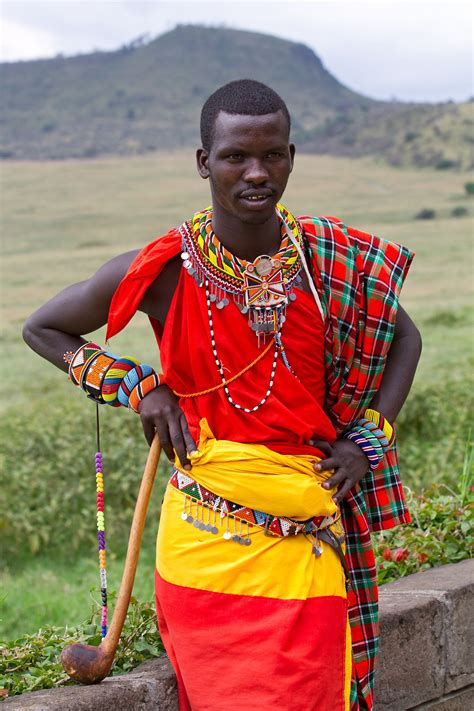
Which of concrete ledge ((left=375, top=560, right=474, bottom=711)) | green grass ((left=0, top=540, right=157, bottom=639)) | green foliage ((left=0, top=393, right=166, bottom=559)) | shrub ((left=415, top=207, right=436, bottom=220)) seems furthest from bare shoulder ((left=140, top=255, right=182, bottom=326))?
shrub ((left=415, top=207, right=436, bottom=220))

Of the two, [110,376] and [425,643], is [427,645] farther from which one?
[110,376]

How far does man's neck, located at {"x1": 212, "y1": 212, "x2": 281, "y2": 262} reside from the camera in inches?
96.5

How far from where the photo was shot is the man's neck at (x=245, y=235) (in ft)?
8.04

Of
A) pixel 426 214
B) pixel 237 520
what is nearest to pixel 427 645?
pixel 237 520

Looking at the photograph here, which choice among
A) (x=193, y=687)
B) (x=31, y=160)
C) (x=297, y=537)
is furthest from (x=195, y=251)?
(x=31, y=160)

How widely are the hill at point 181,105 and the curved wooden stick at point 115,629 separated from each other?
28.6 m

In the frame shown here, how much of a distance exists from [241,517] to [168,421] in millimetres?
301

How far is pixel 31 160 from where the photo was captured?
33.3 meters

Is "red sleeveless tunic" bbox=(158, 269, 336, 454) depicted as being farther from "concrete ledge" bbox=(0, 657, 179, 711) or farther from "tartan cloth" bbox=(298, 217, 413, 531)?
"concrete ledge" bbox=(0, 657, 179, 711)

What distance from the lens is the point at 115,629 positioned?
99.3 inches

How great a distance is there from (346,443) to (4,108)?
4457 cm

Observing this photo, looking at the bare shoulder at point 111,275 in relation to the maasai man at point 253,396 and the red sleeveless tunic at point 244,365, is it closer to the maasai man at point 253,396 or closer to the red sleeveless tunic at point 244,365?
the maasai man at point 253,396

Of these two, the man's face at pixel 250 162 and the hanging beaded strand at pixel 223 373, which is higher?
the man's face at pixel 250 162

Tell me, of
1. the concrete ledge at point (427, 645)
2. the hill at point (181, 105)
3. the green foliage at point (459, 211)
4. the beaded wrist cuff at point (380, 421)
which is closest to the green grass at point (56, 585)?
the concrete ledge at point (427, 645)
